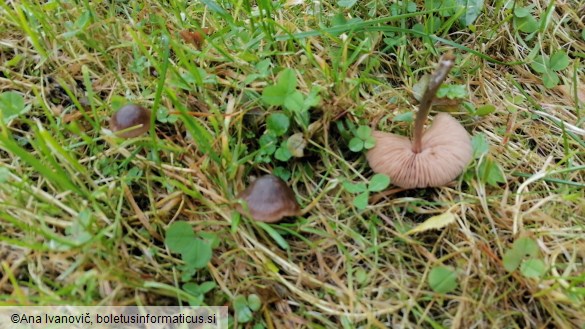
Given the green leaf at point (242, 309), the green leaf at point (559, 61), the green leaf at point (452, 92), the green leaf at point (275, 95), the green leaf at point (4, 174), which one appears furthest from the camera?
the green leaf at point (559, 61)

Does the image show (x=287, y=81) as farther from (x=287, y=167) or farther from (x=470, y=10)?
(x=470, y=10)

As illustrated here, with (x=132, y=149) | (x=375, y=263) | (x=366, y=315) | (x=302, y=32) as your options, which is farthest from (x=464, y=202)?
(x=132, y=149)

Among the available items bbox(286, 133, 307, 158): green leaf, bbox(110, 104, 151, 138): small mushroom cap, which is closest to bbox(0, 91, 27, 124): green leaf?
bbox(110, 104, 151, 138): small mushroom cap

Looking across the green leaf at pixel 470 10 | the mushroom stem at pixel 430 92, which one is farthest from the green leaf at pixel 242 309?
A: the green leaf at pixel 470 10

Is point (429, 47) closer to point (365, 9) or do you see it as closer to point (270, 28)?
point (365, 9)

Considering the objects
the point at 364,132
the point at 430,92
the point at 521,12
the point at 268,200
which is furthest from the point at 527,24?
the point at 268,200

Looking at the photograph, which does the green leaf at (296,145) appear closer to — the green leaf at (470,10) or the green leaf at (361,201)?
the green leaf at (361,201)
